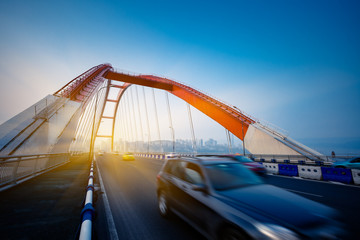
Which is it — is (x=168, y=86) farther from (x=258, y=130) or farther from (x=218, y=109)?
(x=258, y=130)

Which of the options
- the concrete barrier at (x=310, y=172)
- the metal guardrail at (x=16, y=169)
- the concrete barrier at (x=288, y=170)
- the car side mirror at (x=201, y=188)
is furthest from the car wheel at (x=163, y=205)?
the concrete barrier at (x=288, y=170)

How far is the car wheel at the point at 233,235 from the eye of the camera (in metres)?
2.01

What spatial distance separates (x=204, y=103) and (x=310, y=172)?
84.4ft

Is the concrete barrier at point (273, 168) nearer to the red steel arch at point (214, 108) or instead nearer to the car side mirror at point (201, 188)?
the red steel arch at point (214, 108)

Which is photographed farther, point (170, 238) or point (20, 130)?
point (20, 130)

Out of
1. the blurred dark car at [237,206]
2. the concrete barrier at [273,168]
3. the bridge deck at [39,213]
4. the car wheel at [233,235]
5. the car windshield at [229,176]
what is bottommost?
the concrete barrier at [273,168]

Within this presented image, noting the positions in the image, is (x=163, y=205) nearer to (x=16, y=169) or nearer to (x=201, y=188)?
(x=201, y=188)

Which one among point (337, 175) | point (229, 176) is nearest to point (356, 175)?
point (337, 175)

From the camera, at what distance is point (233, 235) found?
2.16 meters

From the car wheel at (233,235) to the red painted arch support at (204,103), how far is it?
25.0 meters

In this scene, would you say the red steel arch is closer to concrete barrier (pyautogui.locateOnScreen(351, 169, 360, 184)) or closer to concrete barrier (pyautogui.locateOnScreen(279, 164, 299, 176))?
concrete barrier (pyautogui.locateOnScreen(279, 164, 299, 176))

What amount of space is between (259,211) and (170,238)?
1.81m

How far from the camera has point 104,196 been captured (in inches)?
232

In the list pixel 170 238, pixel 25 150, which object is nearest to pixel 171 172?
pixel 170 238
